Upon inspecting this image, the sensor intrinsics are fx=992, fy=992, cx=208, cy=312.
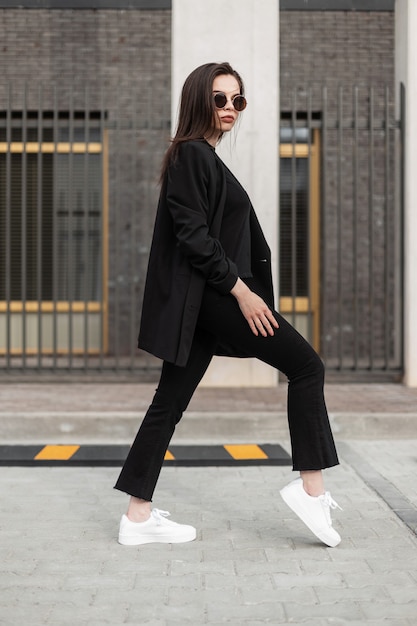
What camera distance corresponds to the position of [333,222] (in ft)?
39.4

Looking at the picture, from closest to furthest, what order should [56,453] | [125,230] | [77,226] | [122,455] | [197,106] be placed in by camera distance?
[197,106]
[122,455]
[56,453]
[77,226]
[125,230]

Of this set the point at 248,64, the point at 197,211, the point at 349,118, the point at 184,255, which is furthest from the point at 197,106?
the point at 349,118

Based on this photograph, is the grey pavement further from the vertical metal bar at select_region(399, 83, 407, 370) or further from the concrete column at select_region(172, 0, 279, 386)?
the vertical metal bar at select_region(399, 83, 407, 370)

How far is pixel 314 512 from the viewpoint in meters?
3.85

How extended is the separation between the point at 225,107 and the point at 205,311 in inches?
31.4

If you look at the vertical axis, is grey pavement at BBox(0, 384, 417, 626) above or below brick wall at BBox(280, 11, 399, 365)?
below

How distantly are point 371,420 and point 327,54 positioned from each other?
6691mm

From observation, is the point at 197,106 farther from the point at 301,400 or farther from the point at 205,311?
the point at 301,400

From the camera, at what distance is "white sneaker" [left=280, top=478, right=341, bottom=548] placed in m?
3.85

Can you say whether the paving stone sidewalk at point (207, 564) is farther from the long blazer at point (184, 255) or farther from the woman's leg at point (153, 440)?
the long blazer at point (184, 255)

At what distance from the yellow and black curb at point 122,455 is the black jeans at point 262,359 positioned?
2059mm

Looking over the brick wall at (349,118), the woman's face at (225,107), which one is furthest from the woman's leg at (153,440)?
the brick wall at (349,118)

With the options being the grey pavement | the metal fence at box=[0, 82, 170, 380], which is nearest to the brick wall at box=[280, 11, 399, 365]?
the metal fence at box=[0, 82, 170, 380]

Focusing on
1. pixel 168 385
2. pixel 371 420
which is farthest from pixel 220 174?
pixel 371 420
